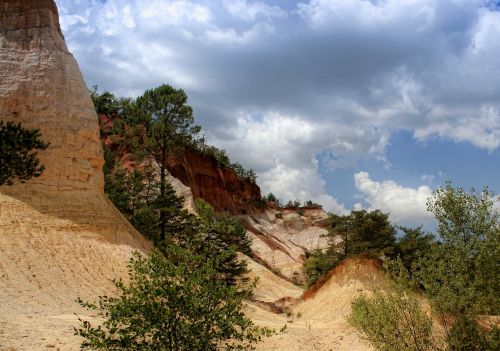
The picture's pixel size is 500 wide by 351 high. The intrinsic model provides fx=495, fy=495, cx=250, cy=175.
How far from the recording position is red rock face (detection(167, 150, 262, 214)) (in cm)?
6166

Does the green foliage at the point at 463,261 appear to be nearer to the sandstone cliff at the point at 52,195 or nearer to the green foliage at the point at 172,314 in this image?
the green foliage at the point at 172,314

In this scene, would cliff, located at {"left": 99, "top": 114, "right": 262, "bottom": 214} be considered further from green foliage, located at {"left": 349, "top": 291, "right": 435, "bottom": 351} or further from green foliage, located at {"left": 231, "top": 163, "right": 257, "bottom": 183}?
green foliage, located at {"left": 349, "top": 291, "right": 435, "bottom": 351}

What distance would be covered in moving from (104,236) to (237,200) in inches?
2003

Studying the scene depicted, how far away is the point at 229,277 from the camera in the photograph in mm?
30750

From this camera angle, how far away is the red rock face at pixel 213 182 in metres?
61.7

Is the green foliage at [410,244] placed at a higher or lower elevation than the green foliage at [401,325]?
higher

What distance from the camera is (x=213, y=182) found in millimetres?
68750

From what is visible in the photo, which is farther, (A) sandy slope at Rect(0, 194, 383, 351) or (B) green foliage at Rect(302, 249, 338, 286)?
(B) green foliage at Rect(302, 249, 338, 286)

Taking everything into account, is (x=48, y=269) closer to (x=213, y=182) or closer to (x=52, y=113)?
(x=52, y=113)

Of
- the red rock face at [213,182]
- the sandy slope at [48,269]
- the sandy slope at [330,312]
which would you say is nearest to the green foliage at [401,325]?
the sandy slope at [330,312]

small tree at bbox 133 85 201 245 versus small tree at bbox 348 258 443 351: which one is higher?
small tree at bbox 133 85 201 245

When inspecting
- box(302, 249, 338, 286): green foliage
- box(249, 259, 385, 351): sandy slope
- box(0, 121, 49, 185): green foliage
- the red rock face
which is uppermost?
the red rock face

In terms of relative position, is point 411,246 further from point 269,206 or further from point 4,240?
point 269,206

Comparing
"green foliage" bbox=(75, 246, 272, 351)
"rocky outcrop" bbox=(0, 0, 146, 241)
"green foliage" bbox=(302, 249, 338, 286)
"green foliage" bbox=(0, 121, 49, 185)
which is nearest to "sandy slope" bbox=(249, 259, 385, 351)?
"green foliage" bbox=(302, 249, 338, 286)
